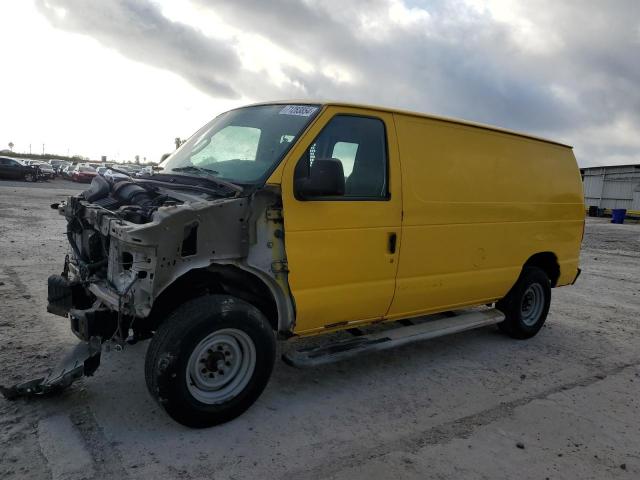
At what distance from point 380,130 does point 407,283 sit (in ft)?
4.47

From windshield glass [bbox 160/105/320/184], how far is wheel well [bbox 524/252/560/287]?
11.7ft

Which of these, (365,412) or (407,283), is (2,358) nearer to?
(365,412)

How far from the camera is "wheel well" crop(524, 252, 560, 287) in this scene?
239 inches

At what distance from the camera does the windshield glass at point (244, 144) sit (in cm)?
382

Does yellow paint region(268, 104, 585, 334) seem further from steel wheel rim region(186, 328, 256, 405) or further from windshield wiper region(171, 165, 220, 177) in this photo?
windshield wiper region(171, 165, 220, 177)

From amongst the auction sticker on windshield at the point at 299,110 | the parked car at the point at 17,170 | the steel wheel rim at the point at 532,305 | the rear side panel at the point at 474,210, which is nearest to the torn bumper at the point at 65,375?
the auction sticker on windshield at the point at 299,110

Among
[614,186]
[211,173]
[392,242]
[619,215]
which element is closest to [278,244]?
[211,173]

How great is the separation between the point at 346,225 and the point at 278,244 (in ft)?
1.99

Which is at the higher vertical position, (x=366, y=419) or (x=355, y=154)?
(x=355, y=154)

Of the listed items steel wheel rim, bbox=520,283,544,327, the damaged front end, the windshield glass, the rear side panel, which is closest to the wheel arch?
the damaged front end

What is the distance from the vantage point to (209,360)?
3.49 m

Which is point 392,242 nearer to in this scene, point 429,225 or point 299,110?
point 429,225

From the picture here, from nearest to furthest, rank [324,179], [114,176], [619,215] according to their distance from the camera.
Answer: [324,179], [114,176], [619,215]

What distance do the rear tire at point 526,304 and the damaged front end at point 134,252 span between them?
365 cm
